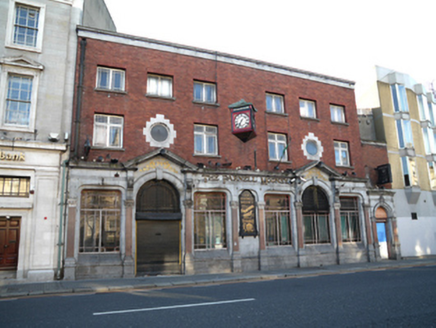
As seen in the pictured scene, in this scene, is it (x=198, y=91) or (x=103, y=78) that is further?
(x=198, y=91)

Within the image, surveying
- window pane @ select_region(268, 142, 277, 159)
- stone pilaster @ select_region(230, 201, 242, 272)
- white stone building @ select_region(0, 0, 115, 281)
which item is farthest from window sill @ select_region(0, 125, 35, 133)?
window pane @ select_region(268, 142, 277, 159)

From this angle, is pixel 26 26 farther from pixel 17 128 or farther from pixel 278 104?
pixel 278 104

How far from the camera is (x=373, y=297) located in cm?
897

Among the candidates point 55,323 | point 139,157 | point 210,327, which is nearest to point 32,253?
point 139,157

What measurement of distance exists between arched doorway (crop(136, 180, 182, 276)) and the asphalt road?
6.11 m

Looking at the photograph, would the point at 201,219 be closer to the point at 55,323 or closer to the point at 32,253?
the point at 32,253

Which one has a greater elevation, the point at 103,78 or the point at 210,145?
the point at 103,78

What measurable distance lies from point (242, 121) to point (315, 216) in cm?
800

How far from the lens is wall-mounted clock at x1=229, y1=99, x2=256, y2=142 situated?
58.8ft

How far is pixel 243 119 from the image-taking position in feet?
59.6

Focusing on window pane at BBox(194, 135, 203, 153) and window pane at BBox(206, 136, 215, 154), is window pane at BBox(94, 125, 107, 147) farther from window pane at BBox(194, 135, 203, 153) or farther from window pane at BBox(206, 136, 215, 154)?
window pane at BBox(206, 136, 215, 154)

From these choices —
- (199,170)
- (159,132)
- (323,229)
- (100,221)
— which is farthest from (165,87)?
(323,229)

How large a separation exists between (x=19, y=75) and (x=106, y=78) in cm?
398

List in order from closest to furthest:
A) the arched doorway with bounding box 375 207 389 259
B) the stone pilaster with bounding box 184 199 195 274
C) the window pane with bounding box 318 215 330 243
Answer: the stone pilaster with bounding box 184 199 195 274
the window pane with bounding box 318 215 330 243
the arched doorway with bounding box 375 207 389 259
